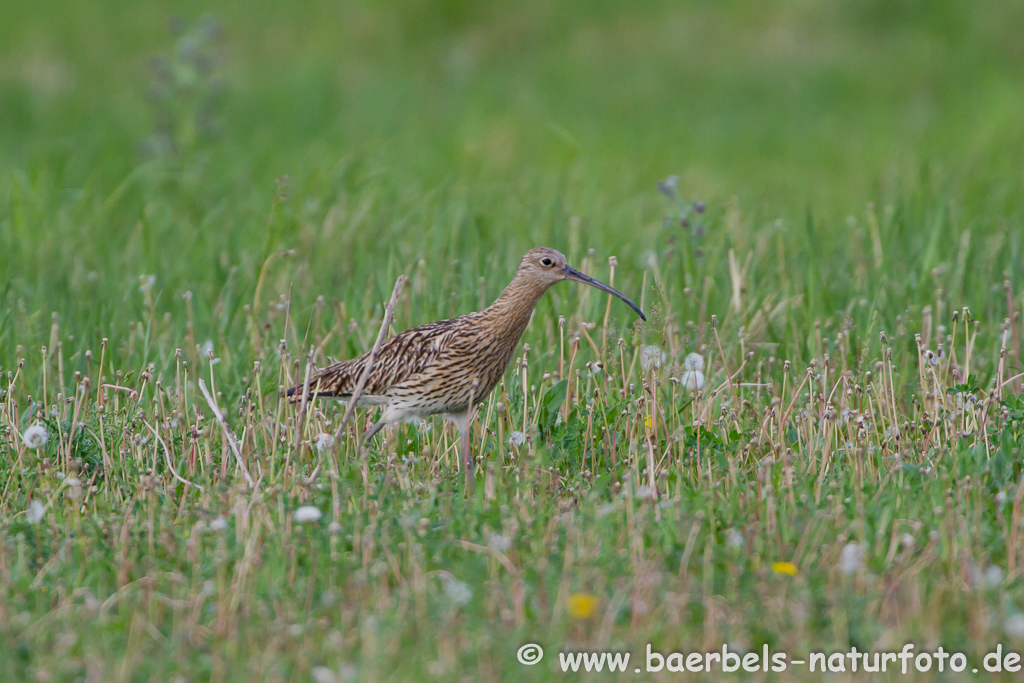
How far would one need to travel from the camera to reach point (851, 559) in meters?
4.20

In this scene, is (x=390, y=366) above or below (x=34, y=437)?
above

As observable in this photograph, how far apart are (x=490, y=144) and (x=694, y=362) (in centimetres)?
629

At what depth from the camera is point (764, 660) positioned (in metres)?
3.87

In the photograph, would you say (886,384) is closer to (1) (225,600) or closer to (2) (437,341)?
(2) (437,341)

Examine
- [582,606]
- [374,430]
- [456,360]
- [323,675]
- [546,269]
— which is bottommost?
[323,675]

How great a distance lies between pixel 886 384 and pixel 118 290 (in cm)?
443

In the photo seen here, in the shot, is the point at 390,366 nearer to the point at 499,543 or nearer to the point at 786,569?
the point at 499,543

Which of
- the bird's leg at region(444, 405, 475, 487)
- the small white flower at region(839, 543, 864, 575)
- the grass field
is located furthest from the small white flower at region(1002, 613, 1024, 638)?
the bird's leg at region(444, 405, 475, 487)

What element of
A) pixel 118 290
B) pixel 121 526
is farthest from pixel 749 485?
pixel 118 290

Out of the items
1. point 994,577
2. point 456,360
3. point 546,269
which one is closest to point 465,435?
point 456,360

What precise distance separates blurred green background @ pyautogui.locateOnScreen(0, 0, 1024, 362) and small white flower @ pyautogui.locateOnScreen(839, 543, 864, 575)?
361cm

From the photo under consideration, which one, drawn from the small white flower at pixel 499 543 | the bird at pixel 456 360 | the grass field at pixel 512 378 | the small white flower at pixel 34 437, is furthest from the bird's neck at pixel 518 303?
the small white flower at pixel 34 437

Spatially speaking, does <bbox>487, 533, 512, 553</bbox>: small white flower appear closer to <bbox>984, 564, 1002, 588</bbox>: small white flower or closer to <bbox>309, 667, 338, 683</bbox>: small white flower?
<bbox>309, 667, 338, 683</bbox>: small white flower

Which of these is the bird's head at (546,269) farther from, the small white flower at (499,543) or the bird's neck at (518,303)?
the small white flower at (499,543)
